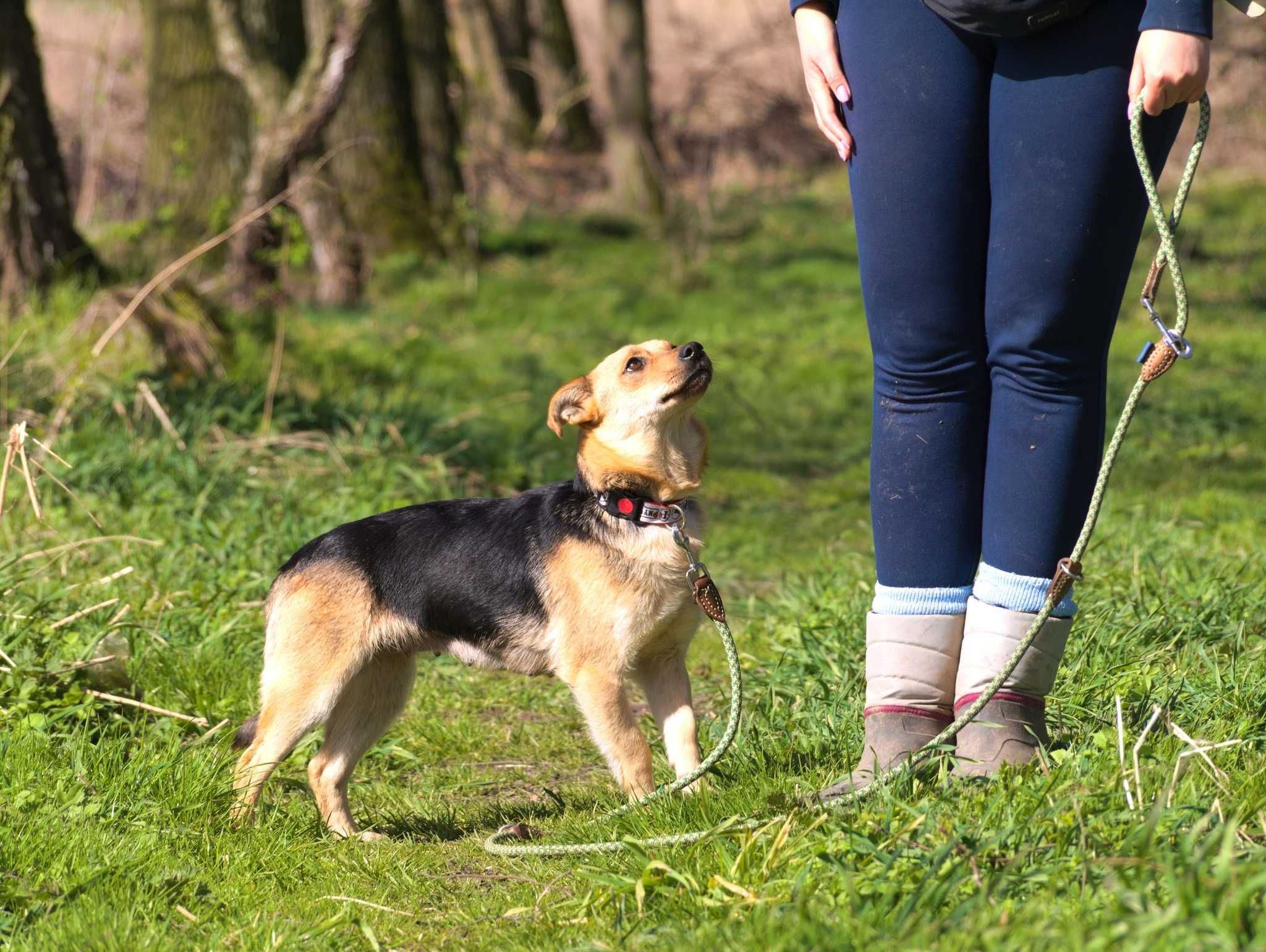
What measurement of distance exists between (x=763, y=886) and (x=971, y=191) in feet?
4.65

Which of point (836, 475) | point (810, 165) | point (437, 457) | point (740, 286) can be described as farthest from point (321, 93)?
point (810, 165)

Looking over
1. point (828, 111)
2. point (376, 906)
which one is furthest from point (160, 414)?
point (828, 111)

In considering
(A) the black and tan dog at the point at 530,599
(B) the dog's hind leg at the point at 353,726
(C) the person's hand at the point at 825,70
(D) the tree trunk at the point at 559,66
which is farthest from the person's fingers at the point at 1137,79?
(D) the tree trunk at the point at 559,66

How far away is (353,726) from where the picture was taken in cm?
344

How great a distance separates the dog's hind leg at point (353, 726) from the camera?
3332mm

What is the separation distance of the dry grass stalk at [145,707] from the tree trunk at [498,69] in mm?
13227

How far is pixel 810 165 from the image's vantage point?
1636cm

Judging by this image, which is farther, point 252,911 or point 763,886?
point 252,911

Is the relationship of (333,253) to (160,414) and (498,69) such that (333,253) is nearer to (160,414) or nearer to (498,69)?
(160,414)

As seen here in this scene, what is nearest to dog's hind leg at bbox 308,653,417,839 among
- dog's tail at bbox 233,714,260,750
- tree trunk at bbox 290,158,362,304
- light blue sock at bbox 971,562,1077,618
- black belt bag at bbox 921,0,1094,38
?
dog's tail at bbox 233,714,260,750

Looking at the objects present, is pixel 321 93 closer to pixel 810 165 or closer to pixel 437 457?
pixel 437 457

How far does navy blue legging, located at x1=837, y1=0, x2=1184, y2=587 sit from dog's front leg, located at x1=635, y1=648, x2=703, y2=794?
0.78 meters

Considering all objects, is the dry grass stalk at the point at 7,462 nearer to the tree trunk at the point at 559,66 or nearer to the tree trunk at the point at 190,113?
the tree trunk at the point at 190,113

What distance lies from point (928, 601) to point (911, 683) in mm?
179
